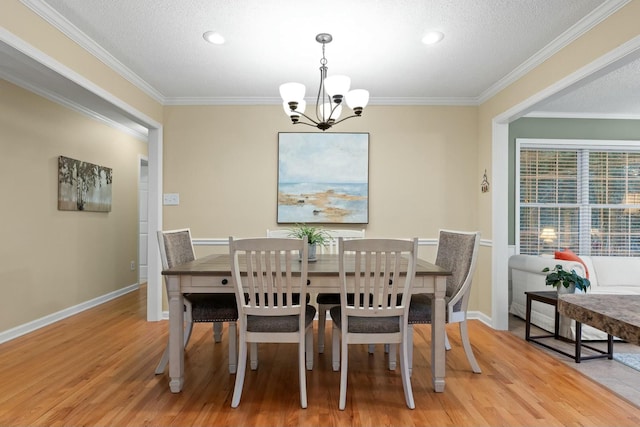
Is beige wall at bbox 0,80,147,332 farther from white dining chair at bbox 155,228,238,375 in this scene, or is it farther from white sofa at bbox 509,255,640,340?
white sofa at bbox 509,255,640,340

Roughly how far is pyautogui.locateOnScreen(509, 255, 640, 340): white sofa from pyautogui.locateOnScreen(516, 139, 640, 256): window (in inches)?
25.6

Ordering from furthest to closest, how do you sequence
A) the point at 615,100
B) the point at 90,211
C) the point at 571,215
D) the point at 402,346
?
the point at 571,215
the point at 90,211
the point at 615,100
the point at 402,346

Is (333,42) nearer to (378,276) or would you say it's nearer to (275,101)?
(275,101)

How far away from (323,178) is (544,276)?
2.45 meters

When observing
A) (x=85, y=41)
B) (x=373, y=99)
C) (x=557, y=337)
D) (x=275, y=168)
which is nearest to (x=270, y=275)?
(x=275, y=168)

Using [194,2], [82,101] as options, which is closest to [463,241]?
[194,2]

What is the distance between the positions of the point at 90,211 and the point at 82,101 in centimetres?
127

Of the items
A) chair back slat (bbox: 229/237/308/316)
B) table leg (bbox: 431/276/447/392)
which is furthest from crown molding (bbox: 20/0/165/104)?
table leg (bbox: 431/276/447/392)

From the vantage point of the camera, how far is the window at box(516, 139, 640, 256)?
15.2 ft

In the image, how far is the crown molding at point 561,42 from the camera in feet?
7.39

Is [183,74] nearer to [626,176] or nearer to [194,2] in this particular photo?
[194,2]

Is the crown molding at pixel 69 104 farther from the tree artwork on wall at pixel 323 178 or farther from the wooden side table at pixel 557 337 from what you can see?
the wooden side table at pixel 557 337

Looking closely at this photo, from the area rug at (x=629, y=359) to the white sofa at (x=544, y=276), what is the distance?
593 mm

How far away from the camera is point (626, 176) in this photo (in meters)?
4.73
